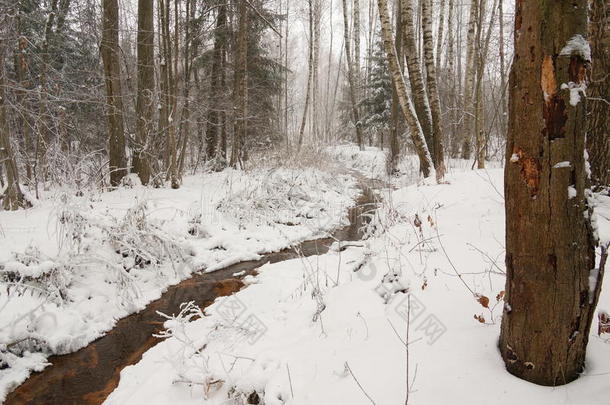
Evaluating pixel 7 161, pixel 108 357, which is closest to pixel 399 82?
pixel 108 357

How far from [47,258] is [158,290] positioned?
1204 mm

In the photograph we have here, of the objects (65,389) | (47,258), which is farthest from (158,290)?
(65,389)

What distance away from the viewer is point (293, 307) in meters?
3.60

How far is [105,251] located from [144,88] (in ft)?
14.7

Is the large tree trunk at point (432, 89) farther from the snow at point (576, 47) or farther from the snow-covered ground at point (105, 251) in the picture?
the snow at point (576, 47)

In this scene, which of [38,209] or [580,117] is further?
[38,209]

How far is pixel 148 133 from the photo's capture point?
7.42 m

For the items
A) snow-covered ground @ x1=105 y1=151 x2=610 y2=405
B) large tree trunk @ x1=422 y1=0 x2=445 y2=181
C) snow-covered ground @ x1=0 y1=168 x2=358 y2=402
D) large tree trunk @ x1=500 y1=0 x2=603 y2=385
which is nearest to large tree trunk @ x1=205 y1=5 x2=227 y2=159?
snow-covered ground @ x1=0 y1=168 x2=358 y2=402

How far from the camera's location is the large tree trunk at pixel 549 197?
4.29ft

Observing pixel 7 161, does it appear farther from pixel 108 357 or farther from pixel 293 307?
pixel 293 307

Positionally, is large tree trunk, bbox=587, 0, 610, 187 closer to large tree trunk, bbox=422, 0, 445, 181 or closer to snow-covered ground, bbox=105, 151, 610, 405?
snow-covered ground, bbox=105, 151, 610, 405

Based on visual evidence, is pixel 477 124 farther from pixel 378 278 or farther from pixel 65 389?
pixel 65 389

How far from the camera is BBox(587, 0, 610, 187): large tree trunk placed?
120 inches

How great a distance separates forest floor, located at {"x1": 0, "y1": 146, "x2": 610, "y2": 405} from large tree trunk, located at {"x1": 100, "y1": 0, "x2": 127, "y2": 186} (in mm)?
1536
